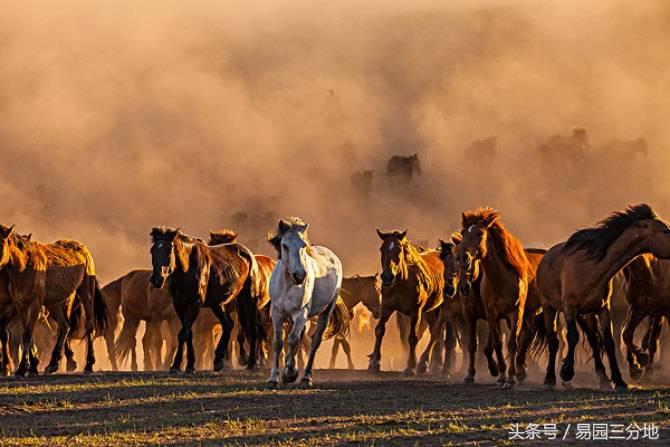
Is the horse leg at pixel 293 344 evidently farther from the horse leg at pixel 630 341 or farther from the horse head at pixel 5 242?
the horse head at pixel 5 242

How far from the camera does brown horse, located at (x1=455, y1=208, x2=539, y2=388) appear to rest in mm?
19641

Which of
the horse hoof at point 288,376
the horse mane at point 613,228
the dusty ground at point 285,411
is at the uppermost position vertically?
the horse mane at point 613,228

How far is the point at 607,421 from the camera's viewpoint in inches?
545

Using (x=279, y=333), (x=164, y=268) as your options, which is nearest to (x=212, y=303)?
(x=164, y=268)

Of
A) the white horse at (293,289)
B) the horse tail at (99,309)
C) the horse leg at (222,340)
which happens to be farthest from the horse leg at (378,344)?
the white horse at (293,289)

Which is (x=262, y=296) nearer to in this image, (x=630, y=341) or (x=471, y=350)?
(x=471, y=350)

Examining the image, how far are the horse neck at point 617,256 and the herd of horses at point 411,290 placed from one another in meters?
0.01

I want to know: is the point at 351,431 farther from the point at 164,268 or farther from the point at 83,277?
the point at 83,277

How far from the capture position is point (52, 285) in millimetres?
23812

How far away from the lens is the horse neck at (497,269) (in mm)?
19938

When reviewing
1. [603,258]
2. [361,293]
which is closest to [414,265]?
[603,258]

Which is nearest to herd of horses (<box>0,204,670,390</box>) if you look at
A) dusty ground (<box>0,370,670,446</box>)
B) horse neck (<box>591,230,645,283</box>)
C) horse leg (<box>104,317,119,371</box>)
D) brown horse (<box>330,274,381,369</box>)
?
horse neck (<box>591,230,645,283</box>)

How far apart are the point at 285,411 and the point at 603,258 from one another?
5.72m

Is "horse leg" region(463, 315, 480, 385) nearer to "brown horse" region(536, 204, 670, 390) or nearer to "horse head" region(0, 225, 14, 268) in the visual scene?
"brown horse" region(536, 204, 670, 390)
